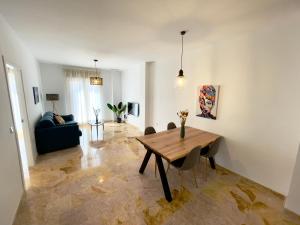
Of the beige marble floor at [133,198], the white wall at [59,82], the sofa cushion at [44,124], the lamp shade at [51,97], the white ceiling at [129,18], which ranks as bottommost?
the beige marble floor at [133,198]

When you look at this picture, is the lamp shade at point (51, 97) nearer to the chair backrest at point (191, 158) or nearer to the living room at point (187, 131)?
the living room at point (187, 131)

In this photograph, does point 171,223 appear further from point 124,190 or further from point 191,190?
point 124,190

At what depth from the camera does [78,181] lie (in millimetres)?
2492

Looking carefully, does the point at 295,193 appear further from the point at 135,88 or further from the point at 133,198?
the point at 135,88

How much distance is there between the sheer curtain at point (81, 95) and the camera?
600cm

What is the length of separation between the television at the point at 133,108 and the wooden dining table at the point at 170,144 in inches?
117

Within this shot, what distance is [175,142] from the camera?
2477 mm

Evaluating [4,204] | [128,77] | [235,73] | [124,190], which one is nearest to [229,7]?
[235,73]

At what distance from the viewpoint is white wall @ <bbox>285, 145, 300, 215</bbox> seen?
1.84 m

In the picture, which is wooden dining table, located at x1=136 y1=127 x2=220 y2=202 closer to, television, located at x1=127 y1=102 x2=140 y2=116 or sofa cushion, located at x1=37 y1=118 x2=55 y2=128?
sofa cushion, located at x1=37 y1=118 x2=55 y2=128

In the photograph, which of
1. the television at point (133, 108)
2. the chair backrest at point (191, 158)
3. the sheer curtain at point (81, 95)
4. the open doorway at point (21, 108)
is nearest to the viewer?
the chair backrest at point (191, 158)

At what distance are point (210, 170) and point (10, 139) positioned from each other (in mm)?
3458

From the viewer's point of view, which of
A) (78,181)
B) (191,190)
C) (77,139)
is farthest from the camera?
(77,139)

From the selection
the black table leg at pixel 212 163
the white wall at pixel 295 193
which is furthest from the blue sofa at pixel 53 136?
the white wall at pixel 295 193
